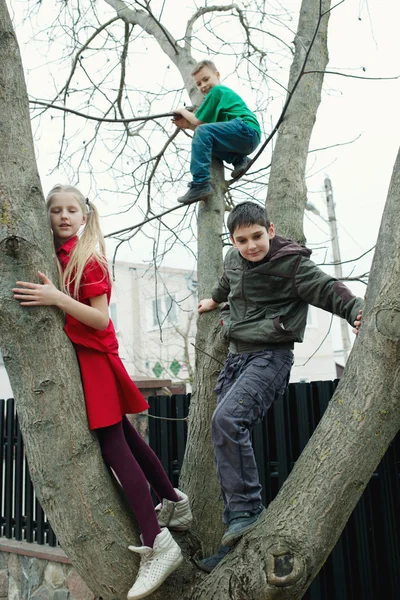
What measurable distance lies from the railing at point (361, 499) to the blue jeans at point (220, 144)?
1532mm

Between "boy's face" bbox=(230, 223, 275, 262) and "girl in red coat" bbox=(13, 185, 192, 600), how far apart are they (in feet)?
2.02

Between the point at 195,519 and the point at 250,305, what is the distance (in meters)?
1.01

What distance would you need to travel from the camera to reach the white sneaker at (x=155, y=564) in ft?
6.54

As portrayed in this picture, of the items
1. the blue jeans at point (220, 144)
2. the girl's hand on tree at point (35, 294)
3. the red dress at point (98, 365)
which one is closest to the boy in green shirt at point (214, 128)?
the blue jeans at point (220, 144)

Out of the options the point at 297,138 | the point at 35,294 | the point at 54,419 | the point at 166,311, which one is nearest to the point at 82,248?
the point at 35,294

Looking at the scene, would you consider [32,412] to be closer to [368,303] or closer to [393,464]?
[368,303]

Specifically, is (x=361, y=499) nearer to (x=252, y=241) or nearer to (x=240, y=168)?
(x=252, y=241)

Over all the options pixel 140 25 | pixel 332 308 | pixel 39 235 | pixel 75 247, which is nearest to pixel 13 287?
pixel 39 235

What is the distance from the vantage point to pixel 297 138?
11.5 ft

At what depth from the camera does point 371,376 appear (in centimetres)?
188

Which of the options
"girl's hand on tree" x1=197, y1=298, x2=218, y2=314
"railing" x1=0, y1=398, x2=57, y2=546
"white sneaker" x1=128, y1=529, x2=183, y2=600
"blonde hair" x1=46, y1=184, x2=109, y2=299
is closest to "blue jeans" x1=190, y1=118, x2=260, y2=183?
"girl's hand on tree" x1=197, y1=298, x2=218, y2=314

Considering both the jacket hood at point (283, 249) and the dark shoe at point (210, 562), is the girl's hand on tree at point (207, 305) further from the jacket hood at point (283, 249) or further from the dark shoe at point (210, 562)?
the dark shoe at point (210, 562)

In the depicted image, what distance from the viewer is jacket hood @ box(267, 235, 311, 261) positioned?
2.63 m

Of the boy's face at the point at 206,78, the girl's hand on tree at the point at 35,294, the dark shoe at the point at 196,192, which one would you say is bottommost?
the girl's hand on tree at the point at 35,294
